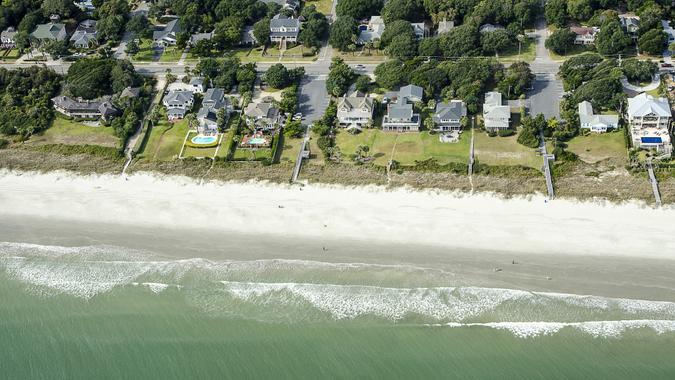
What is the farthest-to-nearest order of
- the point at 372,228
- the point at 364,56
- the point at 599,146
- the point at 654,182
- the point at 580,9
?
the point at 364,56, the point at 580,9, the point at 599,146, the point at 654,182, the point at 372,228

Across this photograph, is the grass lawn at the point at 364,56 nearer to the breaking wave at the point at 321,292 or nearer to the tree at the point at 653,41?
the tree at the point at 653,41

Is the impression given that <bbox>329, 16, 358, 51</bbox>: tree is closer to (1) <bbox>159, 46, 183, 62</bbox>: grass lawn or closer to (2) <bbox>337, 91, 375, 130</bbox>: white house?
(2) <bbox>337, 91, 375, 130</bbox>: white house

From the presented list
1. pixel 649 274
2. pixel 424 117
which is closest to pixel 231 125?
pixel 424 117

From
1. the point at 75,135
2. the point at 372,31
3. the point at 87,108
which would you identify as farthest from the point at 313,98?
the point at 75,135

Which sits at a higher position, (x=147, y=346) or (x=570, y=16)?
(x=570, y=16)

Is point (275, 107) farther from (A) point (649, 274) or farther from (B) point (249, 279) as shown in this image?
(A) point (649, 274)

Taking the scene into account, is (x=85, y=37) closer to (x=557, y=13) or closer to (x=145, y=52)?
(x=145, y=52)

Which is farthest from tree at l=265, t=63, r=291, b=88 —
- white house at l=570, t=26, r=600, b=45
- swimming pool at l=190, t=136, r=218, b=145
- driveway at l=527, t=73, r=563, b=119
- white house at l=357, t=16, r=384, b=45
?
white house at l=570, t=26, r=600, b=45
